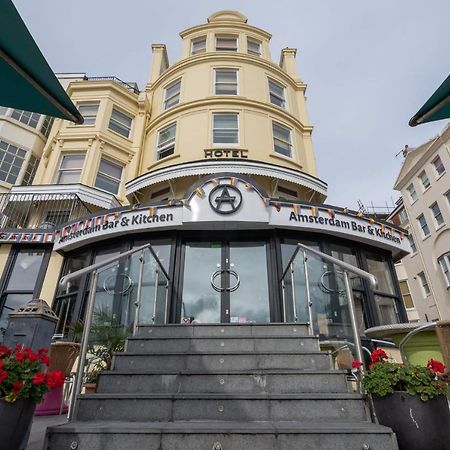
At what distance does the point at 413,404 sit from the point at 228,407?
5.54 feet

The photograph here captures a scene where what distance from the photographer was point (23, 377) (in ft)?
8.66

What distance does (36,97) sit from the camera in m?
2.48

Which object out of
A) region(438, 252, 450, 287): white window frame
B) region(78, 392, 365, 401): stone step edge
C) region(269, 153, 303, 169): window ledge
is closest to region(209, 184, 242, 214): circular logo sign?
region(269, 153, 303, 169): window ledge

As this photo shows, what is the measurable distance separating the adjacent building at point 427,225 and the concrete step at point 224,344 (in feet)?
55.8

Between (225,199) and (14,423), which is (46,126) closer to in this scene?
(225,199)

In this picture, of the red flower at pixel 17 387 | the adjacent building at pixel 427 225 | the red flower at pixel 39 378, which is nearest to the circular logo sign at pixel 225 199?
the red flower at pixel 39 378

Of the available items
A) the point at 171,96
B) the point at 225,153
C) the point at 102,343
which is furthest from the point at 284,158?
the point at 102,343

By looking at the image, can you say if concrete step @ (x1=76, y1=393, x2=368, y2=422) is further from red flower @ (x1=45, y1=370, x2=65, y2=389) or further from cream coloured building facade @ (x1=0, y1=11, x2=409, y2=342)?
cream coloured building facade @ (x1=0, y1=11, x2=409, y2=342)

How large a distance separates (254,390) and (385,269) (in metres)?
6.81

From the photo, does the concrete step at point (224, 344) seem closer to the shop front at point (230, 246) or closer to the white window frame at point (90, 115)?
the shop front at point (230, 246)

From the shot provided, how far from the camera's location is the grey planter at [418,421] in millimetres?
2543

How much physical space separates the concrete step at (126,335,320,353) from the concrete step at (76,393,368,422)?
1.25 meters

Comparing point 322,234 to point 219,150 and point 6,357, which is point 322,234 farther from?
point 6,357

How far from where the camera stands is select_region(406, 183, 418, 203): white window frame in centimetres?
2344
